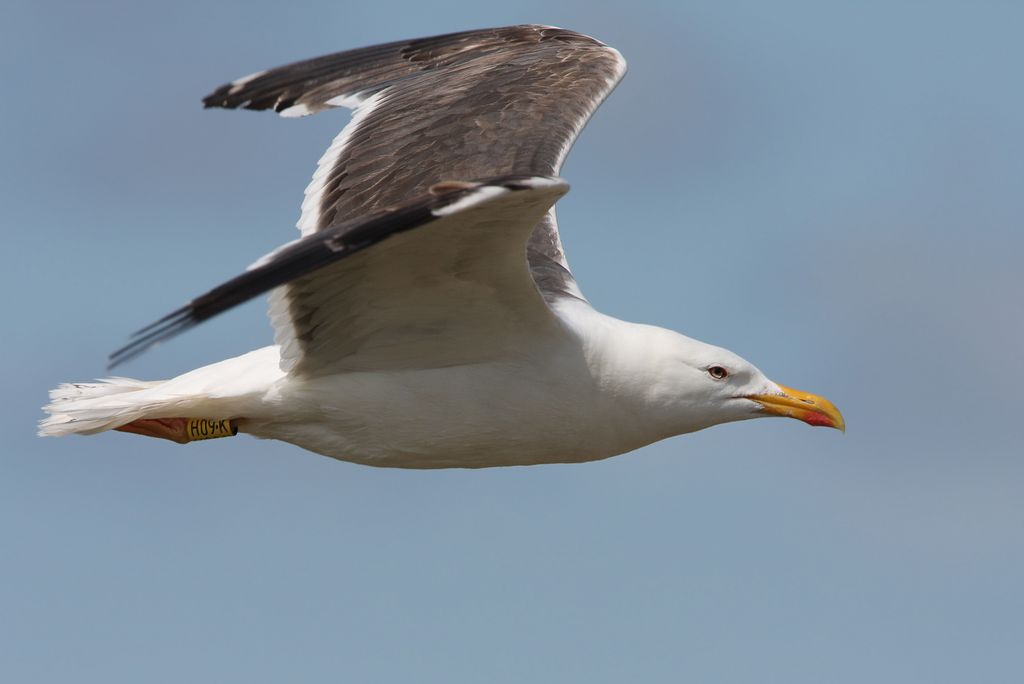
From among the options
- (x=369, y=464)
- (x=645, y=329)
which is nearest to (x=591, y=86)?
(x=645, y=329)

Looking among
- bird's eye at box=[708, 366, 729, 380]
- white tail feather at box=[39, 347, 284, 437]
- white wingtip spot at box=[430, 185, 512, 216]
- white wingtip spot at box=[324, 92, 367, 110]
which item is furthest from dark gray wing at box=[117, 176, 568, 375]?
white wingtip spot at box=[324, 92, 367, 110]

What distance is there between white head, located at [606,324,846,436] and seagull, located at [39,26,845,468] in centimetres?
1

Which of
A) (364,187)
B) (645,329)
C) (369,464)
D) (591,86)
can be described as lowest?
(369,464)

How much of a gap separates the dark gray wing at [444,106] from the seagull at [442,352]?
22 mm

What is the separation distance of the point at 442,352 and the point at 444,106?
8.22 feet

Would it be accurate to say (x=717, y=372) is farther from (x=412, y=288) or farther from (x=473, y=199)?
(x=473, y=199)

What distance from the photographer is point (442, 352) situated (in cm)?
1012

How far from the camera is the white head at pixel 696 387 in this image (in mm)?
10266

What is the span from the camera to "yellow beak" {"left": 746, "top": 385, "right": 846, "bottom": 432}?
1053 cm

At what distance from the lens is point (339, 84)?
12641mm

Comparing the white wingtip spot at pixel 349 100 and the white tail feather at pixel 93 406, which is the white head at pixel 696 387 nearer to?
the white tail feather at pixel 93 406

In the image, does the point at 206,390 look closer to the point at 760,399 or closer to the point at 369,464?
the point at 369,464

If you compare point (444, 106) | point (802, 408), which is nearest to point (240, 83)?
point (444, 106)

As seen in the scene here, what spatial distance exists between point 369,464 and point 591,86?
354 cm
